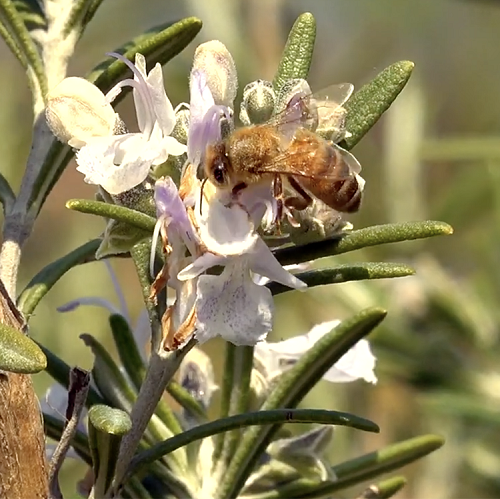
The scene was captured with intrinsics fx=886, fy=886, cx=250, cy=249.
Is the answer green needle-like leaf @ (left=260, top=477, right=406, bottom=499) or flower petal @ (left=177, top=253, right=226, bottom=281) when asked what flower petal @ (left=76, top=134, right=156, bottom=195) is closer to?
flower petal @ (left=177, top=253, right=226, bottom=281)

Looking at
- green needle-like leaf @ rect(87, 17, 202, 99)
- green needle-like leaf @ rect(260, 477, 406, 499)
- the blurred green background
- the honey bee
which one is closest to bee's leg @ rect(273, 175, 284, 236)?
the honey bee

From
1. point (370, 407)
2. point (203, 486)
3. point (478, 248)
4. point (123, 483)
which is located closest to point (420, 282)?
point (478, 248)

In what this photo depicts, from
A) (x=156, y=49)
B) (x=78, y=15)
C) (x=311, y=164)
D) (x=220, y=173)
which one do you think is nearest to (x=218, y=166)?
(x=220, y=173)

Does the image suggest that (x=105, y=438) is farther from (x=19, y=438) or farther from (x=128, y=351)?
(x=128, y=351)

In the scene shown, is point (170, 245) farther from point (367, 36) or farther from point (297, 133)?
point (367, 36)

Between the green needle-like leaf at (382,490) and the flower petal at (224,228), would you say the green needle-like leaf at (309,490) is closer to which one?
the green needle-like leaf at (382,490)
